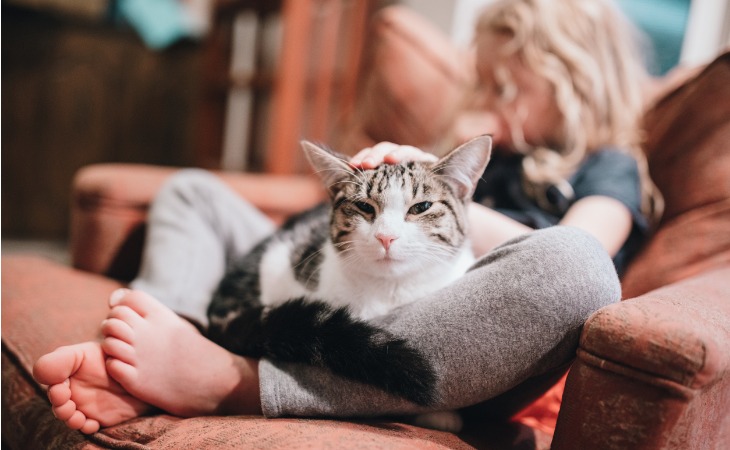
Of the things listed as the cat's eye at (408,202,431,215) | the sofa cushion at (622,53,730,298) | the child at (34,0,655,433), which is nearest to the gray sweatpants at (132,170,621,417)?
the child at (34,0,655,433)

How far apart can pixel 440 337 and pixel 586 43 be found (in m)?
0.89

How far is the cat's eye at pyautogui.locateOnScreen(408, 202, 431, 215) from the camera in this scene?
0.82 metres

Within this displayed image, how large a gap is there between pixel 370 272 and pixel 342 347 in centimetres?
15

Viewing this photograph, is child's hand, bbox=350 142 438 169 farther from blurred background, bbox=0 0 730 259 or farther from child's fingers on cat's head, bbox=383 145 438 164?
blurred background, bbox=0 0 730 259

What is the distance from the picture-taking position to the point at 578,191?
1.13m

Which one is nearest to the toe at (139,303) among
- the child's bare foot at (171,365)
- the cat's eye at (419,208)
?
the child's bare foot at (171,365)

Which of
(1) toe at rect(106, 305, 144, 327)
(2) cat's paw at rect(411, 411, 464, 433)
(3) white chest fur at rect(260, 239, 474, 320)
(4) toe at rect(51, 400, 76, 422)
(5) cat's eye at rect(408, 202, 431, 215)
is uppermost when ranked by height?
(5) cat's eye at rect(408, 202, 431, 215)

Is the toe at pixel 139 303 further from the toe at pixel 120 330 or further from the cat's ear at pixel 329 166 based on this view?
the cat's ear at pixel 329 166

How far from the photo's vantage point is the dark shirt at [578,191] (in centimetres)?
108

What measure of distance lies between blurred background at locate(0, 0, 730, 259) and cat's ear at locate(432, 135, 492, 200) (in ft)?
5.03

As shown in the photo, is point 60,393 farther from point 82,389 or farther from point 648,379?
point 648,379

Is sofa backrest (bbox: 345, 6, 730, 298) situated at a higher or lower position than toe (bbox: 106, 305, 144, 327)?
higher

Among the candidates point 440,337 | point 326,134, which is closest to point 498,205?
point 440,337

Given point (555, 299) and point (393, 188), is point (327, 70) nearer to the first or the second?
point (393, 188)
